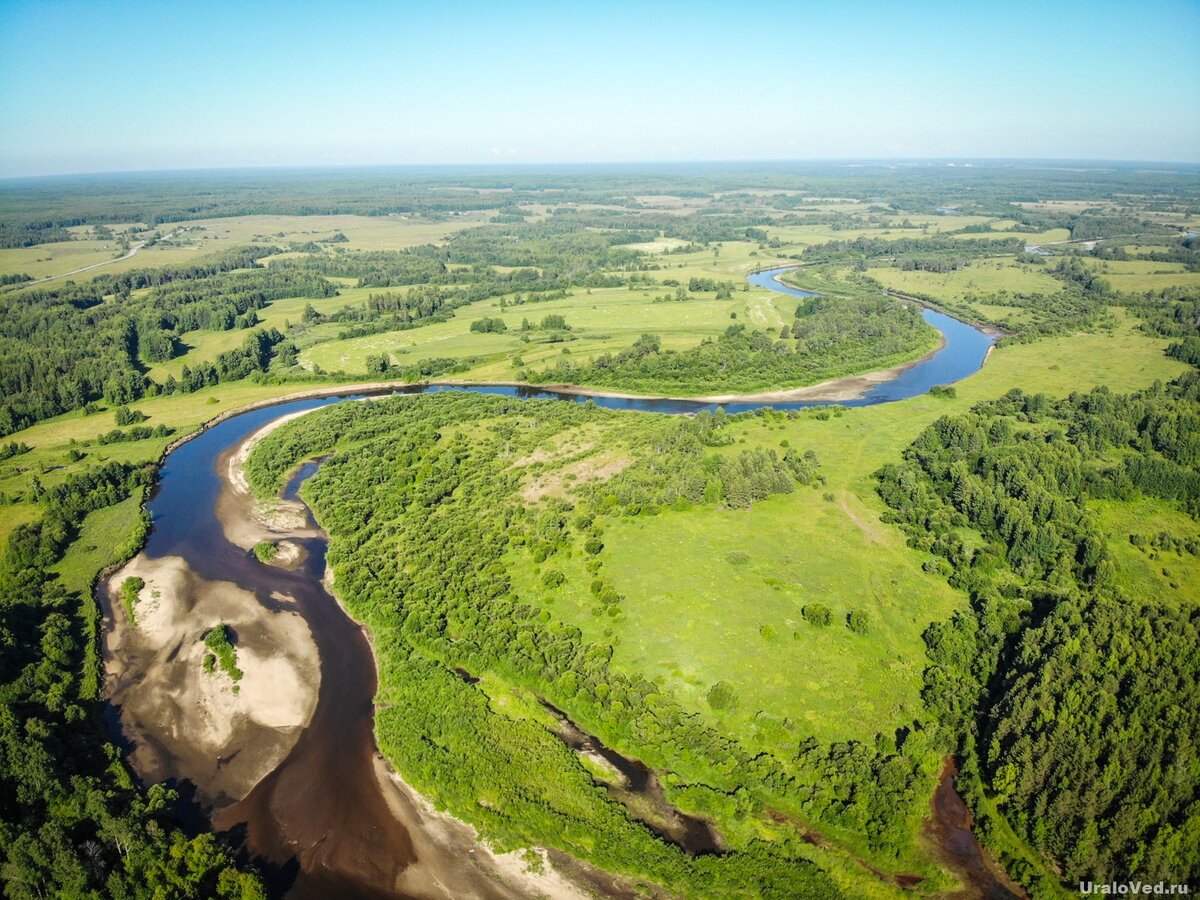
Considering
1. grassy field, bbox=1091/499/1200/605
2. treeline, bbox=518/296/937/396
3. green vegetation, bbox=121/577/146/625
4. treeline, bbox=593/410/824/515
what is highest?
treeline, bbox=518/296/937/396

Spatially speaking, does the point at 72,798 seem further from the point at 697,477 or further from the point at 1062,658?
the point at 1062,658

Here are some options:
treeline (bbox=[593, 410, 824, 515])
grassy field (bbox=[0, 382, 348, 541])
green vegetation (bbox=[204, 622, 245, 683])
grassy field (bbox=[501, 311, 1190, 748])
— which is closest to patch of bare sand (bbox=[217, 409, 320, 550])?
green vegetation (bbox=[204, 622, 245, 683])

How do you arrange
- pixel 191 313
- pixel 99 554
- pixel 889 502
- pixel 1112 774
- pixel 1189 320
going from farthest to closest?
pixel 191 313
pixel 1189 320
pixel 889 502
pixel 99 554
pixel 1112 774

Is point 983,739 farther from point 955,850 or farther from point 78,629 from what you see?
point 78,629

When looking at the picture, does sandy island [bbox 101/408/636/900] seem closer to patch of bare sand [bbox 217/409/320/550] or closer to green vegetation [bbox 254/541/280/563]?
patch of bare sand [bbox 217/409/320/550]

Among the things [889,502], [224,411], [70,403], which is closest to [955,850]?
[889,502]

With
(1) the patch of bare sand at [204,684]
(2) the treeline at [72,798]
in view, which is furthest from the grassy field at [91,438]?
(2) the treeline at [72,798]

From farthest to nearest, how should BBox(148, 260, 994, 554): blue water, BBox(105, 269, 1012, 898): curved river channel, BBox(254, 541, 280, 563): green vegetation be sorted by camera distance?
BBox(148, 260, 994, 554): blue water, BBox(254, 541, 280, 563): green vegetation, BBox(105, 269, 1012, 898): curved river channel
